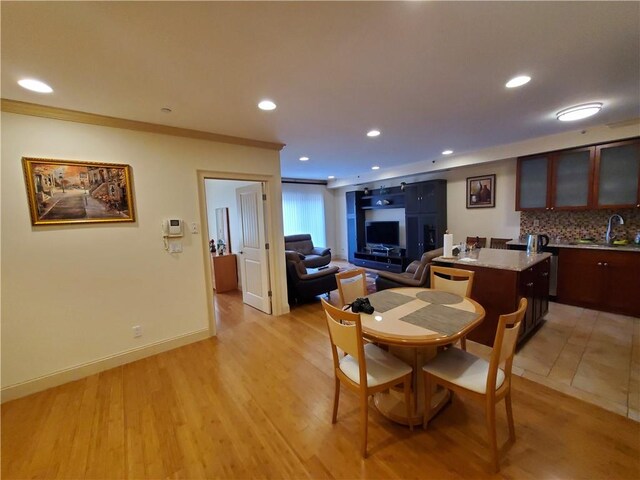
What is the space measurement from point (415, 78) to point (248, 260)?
132 inches

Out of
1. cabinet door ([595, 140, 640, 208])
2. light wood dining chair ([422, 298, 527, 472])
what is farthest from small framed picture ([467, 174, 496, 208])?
light wood dining chair ([422, 298, 527, 472])

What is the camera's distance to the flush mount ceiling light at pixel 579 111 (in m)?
2.66

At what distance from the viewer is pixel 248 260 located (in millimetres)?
4270

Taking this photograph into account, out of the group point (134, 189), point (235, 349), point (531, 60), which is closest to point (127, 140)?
point (134, 189)

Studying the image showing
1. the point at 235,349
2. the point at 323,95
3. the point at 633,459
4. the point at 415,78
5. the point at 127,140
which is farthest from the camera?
the point at 235,349

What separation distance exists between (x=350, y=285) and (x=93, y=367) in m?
2.69

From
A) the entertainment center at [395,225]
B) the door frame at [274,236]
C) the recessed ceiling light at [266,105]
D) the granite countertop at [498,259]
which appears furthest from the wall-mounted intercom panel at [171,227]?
the entertainment center at [395,225]

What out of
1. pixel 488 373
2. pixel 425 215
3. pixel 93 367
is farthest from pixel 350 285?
pixel 425 215

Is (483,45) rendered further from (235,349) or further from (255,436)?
(235,349)

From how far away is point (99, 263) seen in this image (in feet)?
8.48

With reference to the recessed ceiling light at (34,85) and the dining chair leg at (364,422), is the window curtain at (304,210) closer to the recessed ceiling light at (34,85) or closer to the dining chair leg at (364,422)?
the recessed ceiling light at (34,85)

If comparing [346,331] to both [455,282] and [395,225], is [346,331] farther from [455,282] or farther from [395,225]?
[395,225]

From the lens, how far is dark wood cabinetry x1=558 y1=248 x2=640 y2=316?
3.31 metres

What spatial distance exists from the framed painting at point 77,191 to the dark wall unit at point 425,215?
5262 millimetres
